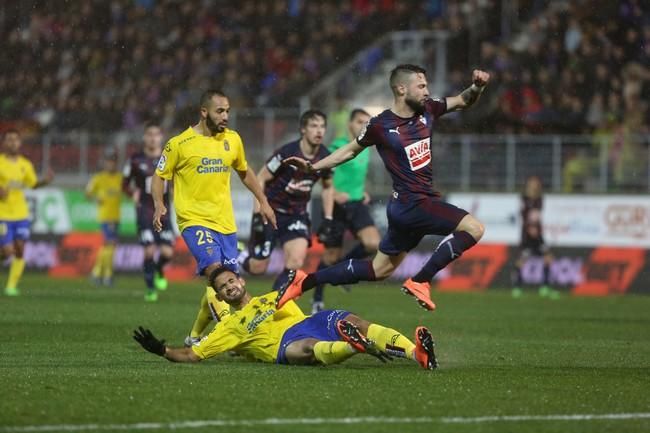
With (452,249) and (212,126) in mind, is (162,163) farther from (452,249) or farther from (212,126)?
(452,249)

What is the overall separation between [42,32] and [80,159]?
8.48m

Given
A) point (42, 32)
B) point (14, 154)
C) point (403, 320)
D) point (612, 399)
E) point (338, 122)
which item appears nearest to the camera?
point (612, 399)

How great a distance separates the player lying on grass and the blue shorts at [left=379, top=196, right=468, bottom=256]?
1.16 m

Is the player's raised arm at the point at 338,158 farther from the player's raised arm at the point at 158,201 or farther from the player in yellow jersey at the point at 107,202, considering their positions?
the player in yellow jersey at the point at 107,202

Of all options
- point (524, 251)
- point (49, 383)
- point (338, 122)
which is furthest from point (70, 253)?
point (49, 383)

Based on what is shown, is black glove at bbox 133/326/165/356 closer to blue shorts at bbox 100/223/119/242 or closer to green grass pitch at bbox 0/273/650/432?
green grass pitch at bbox 0/273/650/432

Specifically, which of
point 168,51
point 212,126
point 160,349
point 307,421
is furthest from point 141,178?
point 168,51

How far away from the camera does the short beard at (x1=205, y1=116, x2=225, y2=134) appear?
11750 mm

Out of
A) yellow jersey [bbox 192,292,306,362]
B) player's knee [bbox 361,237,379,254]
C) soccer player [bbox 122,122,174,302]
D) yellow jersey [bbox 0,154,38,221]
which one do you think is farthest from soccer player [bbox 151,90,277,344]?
yellow jersey [bbox 0,154,38,221]

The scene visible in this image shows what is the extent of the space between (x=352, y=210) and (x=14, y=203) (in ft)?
18.0

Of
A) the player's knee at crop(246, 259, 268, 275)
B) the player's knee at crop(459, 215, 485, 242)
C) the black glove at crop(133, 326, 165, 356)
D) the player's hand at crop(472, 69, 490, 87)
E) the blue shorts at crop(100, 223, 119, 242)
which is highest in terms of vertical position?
the player's hand at crop(472, 69, 490, 87)

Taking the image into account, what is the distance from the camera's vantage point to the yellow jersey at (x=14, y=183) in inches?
765

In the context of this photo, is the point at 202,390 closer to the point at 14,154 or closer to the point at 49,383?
the point at 49,383

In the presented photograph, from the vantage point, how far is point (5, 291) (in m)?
20.2
